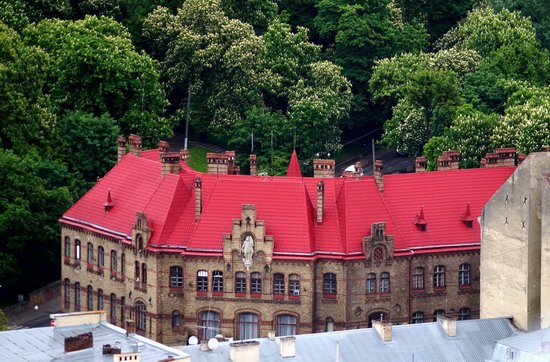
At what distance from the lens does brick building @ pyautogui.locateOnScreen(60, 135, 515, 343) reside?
14762cm

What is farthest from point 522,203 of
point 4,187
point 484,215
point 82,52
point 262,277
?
point 82,52

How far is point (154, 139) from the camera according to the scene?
18750 cm

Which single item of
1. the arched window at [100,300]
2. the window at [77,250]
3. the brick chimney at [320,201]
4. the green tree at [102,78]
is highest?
the green tree at [102,78]

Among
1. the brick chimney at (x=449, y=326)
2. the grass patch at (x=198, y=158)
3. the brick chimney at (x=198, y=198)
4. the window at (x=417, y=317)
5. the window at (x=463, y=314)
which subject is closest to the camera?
the brick chimney at (x=449, y=326)

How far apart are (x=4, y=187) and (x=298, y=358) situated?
4423 cm

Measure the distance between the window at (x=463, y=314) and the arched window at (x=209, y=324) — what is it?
53.8 ft

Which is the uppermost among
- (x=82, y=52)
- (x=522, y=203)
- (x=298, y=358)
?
(x=82, y=52)

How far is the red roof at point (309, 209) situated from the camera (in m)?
148

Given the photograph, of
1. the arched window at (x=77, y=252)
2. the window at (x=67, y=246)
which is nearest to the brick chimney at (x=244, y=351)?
the arched window at (x=77, y=252)

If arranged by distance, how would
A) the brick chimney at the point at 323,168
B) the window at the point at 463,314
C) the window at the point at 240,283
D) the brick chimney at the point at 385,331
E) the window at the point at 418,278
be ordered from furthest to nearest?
the brick chimney at the point at 323,168, the window at the point at 463,314, the window at the point at 418,278, the window at the point at 240,283, the brick chimney at the point at 385,331

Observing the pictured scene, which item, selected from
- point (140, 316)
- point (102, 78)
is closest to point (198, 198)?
point (140, 316)

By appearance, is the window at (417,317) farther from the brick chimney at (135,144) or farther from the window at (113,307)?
the brick chimney at (135,144)

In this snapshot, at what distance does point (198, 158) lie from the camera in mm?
196375

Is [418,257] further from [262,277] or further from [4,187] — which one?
A: [4,187]
